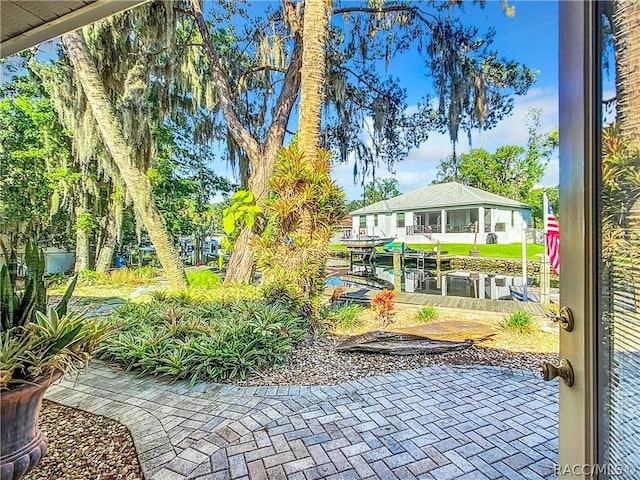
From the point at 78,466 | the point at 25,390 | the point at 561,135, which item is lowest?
the point at 78,466

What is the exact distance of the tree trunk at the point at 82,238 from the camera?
26.4 feet

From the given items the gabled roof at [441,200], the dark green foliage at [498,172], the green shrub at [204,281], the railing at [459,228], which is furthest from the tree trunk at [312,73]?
the railing at [459,228]

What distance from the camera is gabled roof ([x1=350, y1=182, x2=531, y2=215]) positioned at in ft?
43.8

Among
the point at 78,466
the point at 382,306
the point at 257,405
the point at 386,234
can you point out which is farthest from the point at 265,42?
the point at 386,234

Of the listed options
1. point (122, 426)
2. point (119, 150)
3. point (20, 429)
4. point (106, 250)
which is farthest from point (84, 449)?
point (106, 250)

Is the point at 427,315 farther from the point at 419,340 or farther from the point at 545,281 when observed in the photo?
the point at 545,281

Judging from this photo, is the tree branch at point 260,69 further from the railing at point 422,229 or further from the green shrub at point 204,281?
the railing at point 422,229

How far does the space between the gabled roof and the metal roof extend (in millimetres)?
13147

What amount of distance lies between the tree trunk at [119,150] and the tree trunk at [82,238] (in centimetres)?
345

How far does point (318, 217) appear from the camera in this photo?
4.05m

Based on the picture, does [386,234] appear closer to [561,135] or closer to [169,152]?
[169,152]

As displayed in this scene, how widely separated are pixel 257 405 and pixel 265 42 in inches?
246

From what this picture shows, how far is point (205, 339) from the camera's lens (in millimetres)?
3199

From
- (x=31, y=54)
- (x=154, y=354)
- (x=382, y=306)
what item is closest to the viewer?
(x=154, y=354)
